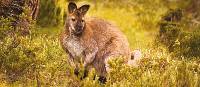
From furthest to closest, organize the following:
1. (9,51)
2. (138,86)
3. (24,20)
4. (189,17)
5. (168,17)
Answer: (189,17) → (168,17) → (24,20) → (9,51) → (138,86)

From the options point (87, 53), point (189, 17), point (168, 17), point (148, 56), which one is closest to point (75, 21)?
point (87, 53)

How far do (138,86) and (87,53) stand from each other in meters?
2.29

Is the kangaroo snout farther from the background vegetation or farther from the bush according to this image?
the bush

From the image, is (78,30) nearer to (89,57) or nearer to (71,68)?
(89,57)

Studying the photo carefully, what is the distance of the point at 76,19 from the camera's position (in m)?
12.2

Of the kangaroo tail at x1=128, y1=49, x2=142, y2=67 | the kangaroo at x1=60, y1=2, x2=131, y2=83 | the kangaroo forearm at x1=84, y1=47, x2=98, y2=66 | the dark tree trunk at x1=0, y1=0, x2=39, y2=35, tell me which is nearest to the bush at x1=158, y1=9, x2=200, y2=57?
the kangaroo tail at x1=128, y1=49, x2=142, y2=67

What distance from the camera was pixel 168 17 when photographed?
1739cm

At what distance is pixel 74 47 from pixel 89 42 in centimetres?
26

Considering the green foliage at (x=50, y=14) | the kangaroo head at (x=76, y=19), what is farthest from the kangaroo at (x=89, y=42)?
the green foliage at (x=50, y=14)

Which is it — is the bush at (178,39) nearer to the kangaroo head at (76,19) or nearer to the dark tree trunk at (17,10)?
the kangaroo head at (76,19)

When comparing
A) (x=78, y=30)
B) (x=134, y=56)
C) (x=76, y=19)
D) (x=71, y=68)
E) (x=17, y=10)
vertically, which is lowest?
(x=134, y=56)

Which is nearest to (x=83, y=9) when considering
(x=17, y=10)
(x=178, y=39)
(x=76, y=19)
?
(x=76, y=19)

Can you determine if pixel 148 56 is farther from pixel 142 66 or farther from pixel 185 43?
pixel 185 43

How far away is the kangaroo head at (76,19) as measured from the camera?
483 inches
